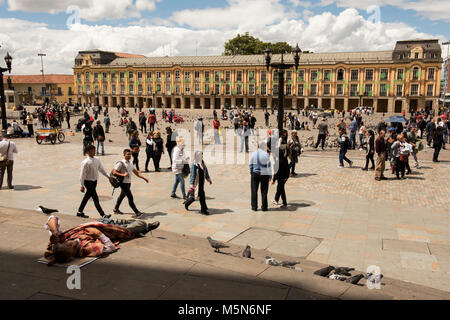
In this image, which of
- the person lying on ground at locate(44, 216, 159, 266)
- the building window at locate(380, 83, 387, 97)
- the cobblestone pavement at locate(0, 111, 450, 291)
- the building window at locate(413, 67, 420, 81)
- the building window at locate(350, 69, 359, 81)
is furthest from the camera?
the building window at locate(350, 69, 359, 81)

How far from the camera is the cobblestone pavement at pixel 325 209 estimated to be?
6398 millimetres

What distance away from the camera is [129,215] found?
8.36 metres

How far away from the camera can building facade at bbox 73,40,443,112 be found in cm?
5806

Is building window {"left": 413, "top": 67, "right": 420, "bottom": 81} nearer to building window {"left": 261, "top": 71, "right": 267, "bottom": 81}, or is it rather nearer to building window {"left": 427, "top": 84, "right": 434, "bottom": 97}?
building window {"left": 427, "top": 84, "right": 434, "bottom": 97}

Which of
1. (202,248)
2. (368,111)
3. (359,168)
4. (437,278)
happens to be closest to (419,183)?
(359,168)

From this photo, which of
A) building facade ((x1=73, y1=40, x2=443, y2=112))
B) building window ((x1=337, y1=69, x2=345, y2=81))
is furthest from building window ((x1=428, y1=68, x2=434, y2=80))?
building window ((x1=337, y1=69, x2=345, y2=81))

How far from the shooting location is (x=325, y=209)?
8.98 m

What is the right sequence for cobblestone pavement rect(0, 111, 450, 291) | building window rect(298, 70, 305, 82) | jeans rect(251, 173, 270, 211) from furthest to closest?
building window rect(298, 70, 305, 82), jeans rect(251, 173, 270, 211), cobblestone pavement rect(0, 111, 450, 291)

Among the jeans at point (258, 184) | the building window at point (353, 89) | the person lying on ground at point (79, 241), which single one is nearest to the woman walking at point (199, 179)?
the jeans at point (258, 184)

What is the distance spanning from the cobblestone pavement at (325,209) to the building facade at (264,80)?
1679 inches

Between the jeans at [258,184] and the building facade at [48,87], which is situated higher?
the building facade at [48,87]

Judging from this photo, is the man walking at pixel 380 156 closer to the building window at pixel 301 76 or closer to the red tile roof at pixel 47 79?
the building window at pixel 301 76

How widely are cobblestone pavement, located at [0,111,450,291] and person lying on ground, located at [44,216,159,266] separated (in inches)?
76.5
